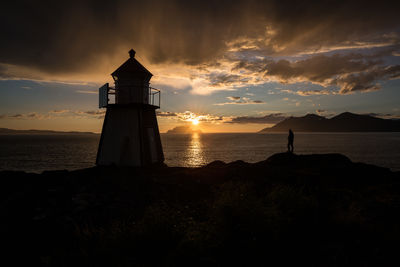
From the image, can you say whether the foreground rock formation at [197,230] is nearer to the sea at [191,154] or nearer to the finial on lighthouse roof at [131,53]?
the finial on lighthouse roof at [131,53]

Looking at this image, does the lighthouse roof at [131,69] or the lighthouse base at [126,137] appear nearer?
the lighthouse roof at [131,69]

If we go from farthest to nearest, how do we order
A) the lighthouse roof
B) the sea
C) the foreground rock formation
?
the sea < the lighthouse roof < the foreground rock formation

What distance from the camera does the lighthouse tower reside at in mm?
18312

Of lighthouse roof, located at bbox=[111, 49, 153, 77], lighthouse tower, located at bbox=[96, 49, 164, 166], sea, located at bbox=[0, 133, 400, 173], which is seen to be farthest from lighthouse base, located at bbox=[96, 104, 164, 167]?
sea, located at bbox=[0, 133, 400, 173]

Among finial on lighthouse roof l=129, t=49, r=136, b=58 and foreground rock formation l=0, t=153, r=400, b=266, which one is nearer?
foreground rock formation l=0, t=153, r=400, b=266

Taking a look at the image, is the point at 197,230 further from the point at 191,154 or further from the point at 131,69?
the point at 191,154

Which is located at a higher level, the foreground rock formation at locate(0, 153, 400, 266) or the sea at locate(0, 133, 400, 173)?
the foreground rock formation at locate(0, 153, 400, 266)

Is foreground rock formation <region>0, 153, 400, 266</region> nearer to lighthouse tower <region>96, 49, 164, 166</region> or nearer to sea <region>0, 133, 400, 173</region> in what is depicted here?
lighthouse tower <region>96, 49, 164, 166</region>

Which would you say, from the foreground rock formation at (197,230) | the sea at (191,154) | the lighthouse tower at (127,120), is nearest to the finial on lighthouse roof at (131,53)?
the lighthouse tower at (127,120)

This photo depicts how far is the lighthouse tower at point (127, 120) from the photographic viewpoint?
18312 mm

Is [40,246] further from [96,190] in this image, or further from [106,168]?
[106,168]

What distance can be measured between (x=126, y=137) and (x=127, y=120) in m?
1.25

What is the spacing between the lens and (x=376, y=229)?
260 inches

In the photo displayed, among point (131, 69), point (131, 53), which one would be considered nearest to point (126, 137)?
point (131, 69)
